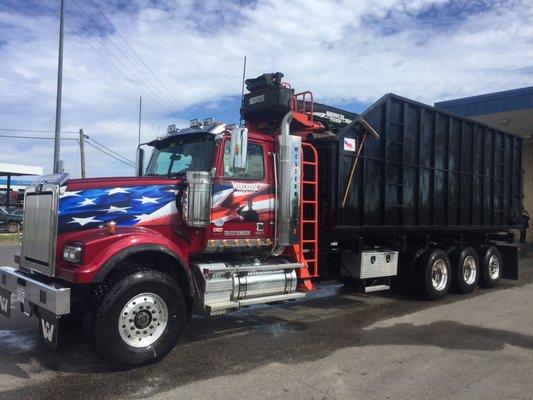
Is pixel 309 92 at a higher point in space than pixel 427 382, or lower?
higher

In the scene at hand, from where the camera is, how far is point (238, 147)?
610 cm

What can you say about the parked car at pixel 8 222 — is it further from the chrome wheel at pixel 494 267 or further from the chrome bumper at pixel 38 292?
the chrome wheel at pixel 494 267

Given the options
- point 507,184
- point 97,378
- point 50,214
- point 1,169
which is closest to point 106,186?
point 50,214

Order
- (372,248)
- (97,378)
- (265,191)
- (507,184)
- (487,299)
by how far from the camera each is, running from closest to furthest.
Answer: (97,378) < (265,191) < (372,248) < (487,299) < (507,184)

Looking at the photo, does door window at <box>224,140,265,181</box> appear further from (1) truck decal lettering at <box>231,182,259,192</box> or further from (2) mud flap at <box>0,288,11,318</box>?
(2) mud flap at <box>0,288,11,318</box>

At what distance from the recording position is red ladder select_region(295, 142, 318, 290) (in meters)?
7.59

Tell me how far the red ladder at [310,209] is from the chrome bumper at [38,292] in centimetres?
359

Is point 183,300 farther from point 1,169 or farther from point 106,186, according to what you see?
point 1,169

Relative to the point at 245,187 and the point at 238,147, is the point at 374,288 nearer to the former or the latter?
the point at 245,187

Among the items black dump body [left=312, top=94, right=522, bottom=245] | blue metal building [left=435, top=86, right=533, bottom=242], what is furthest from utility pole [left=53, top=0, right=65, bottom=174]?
blue metal building [left=435, top=86, right=533, bottom=242]

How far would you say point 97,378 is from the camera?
499 cm

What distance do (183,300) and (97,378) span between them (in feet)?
3.89

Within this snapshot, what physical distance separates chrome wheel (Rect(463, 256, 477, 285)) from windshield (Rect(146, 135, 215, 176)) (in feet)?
21.9

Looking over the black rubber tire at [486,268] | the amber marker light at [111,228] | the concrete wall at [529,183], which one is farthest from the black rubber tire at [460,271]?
the concrete wall at [529,183]
